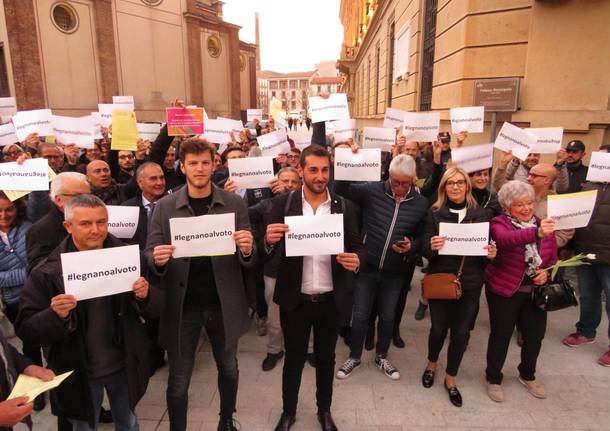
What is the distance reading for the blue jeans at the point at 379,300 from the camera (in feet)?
12.0

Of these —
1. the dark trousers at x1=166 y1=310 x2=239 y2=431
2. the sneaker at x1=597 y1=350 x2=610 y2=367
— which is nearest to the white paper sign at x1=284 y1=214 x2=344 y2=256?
the dark trousers at x1=166 y1=310 x2=239 y2=431

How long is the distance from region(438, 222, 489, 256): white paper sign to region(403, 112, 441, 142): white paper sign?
2.24 m

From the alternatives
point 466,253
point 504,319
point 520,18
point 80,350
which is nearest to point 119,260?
point 80,350

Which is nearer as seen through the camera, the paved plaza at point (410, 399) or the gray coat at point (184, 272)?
the gray coat at point (184, 272)

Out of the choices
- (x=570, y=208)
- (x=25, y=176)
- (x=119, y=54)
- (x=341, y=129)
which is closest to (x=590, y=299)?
(x=570, y=208)

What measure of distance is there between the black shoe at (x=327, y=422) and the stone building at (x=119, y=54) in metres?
20.0

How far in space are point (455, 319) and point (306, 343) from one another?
1369mm

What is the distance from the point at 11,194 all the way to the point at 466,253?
3733mm

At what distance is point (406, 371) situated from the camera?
3832 mm

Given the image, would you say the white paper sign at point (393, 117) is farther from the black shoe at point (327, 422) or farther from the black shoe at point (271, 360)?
the black shoe at point (327, 422)

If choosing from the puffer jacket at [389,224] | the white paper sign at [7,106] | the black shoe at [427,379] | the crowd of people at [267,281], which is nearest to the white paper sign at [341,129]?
the crowd of people at [267,281]

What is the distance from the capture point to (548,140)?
4711mm

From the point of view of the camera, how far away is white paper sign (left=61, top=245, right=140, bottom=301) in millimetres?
2002

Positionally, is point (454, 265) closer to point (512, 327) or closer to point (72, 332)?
point (512, 327)
